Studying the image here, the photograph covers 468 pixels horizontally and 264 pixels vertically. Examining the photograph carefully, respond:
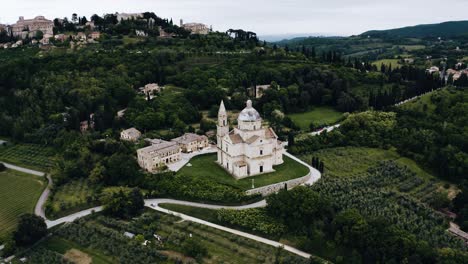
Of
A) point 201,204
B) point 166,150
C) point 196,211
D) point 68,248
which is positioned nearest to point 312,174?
point 201,204

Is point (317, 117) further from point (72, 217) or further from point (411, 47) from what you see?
point (411, 47)

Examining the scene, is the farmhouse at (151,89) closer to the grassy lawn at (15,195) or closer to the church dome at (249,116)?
the grassy lawn at (15,195)

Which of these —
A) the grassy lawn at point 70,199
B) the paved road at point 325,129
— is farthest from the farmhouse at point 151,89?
the paved road at point 325,129

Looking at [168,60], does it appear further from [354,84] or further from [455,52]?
[455,52]

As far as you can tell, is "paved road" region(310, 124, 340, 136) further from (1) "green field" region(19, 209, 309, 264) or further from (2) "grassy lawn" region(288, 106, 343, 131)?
(1) "green field" region(19, 209, 309, 264)

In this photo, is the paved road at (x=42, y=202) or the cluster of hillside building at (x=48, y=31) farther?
the cluster of hillside building at (x=48, y=31)

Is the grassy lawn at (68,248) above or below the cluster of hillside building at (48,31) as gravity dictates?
below

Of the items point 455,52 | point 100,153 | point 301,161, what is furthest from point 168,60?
point 455,52
